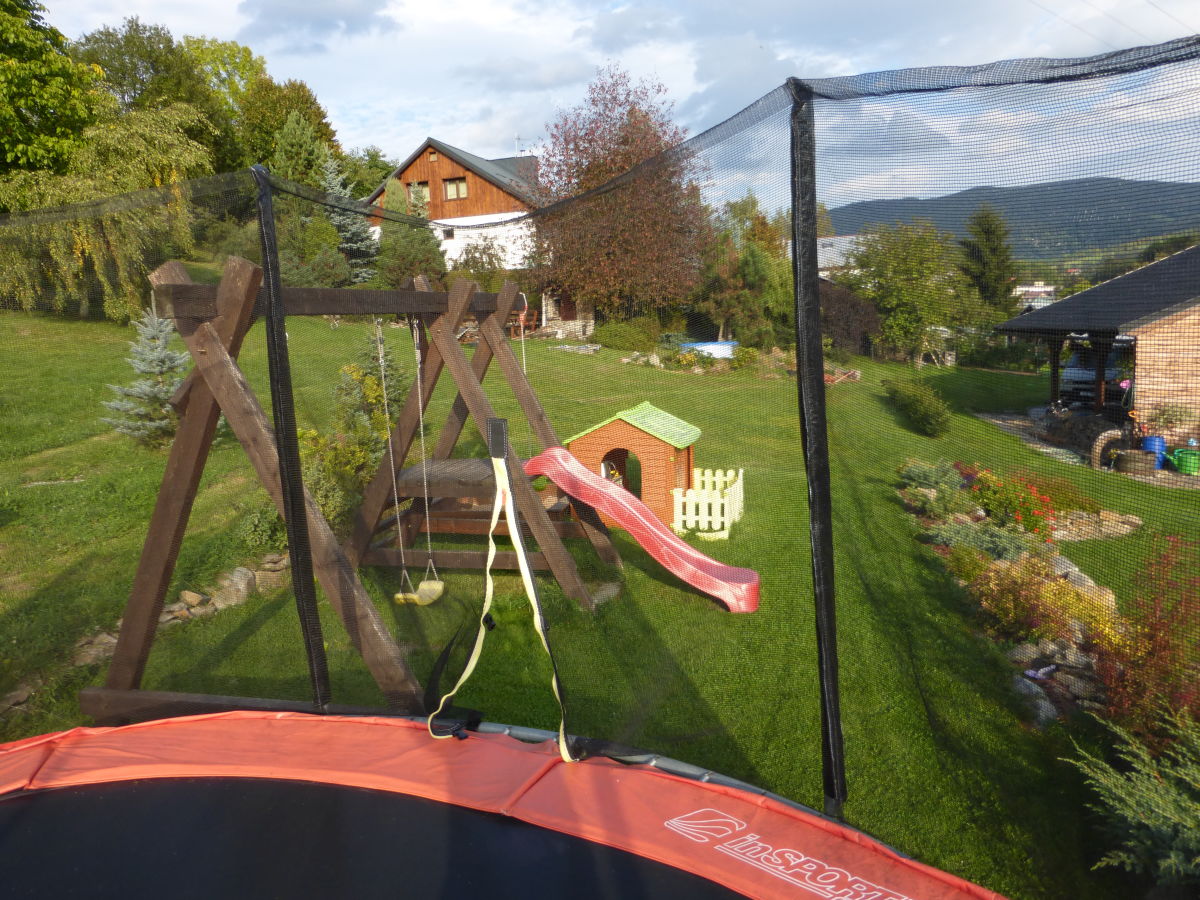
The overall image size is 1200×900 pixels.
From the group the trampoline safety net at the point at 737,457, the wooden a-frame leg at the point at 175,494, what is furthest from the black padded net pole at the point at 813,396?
the wooden a-frame leg at the point at 175,494

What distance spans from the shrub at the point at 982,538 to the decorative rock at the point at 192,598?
342cm

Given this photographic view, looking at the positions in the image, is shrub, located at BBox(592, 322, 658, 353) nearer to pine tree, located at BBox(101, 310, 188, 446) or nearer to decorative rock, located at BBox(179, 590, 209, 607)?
decorative rock, located at BBox(179, 590, 209, 607)

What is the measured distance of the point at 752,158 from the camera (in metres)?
2.14

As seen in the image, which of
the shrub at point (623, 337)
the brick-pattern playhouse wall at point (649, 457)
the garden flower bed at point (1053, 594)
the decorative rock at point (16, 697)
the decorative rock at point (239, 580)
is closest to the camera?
the garden flower bed at point (1053, 594)

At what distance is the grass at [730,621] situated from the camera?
2199 millimetres

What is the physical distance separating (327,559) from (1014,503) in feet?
7.15

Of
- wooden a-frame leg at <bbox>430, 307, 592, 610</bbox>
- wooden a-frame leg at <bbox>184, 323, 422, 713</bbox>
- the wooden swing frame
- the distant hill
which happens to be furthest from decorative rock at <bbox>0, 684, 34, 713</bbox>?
the distant hill

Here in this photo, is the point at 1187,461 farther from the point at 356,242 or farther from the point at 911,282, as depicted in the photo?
the point at 356,242

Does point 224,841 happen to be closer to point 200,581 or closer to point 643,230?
point 643,230

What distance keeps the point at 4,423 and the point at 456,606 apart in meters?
2.25

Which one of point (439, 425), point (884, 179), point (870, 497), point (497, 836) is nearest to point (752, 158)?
point (884, 179)

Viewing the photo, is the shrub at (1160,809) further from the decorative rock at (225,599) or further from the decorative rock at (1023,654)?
the decorative rock at (225,599)

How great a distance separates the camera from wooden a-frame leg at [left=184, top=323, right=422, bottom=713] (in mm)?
2496

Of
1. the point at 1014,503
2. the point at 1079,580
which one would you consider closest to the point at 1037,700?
the point at 1079,580
